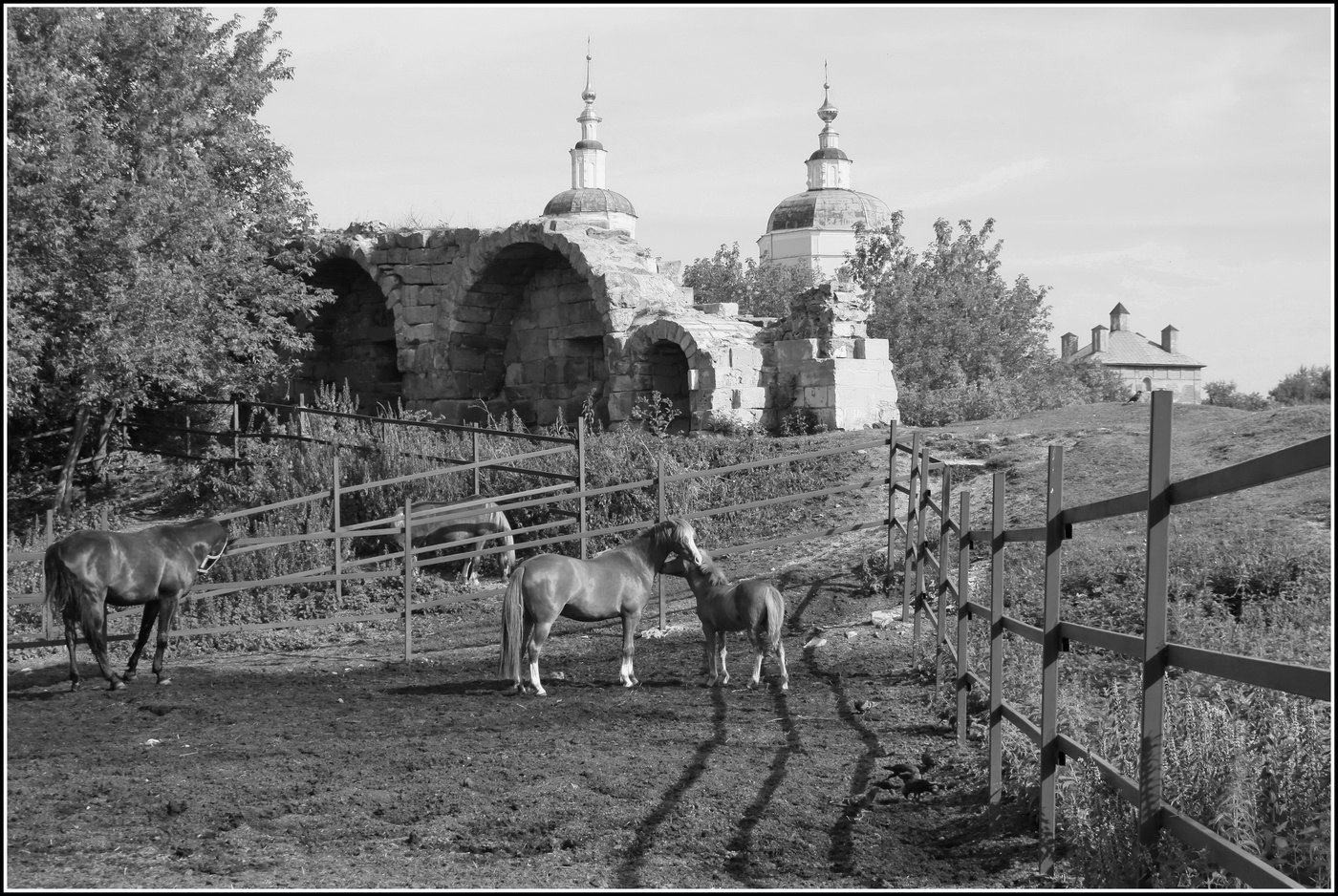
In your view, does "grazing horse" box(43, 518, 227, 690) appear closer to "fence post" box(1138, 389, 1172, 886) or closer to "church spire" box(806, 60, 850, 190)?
"fence post" box(1138, 389, 1172, 886)

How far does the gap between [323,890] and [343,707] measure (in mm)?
3803

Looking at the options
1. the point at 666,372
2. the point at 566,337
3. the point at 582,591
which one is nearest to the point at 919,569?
the point at 582,591

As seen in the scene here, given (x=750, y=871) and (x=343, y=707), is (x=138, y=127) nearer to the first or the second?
(x=343, y=707)

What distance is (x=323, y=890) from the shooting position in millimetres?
4422

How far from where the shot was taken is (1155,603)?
3672mm

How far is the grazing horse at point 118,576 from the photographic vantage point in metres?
9.13

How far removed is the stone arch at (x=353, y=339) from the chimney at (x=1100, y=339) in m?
73.4

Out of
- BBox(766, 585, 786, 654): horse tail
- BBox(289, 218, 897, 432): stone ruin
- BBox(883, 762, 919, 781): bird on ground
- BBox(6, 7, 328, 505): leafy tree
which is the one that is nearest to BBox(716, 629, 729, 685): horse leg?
BBox(766, 585, 786, 654): horse tail

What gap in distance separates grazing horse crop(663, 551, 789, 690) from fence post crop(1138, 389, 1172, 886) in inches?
191

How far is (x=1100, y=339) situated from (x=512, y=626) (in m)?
85.9

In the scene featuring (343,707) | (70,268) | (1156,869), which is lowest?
(343,707)

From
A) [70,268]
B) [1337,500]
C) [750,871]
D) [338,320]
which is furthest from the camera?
[338,320]

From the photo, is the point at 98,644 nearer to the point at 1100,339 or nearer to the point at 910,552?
the point at 910,552

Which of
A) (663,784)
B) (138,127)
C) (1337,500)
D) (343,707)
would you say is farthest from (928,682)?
(138,127)
